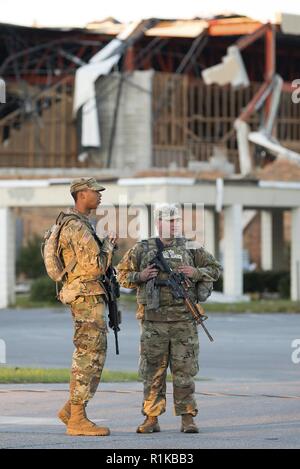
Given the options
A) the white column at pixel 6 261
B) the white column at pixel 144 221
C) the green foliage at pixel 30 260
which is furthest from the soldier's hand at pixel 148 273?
the green foliage at pixel 30 260

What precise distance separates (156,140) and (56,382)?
47.2 m

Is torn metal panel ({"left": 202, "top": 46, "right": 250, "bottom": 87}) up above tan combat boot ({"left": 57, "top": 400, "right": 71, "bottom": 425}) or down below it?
above

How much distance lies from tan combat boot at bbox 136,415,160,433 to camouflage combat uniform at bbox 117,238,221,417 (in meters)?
0.09

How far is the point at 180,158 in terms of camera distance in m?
63.8

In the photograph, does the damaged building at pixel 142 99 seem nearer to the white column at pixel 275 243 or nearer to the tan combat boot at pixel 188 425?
the white column at pixel 275 243

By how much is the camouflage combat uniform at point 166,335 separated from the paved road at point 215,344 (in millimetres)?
6231

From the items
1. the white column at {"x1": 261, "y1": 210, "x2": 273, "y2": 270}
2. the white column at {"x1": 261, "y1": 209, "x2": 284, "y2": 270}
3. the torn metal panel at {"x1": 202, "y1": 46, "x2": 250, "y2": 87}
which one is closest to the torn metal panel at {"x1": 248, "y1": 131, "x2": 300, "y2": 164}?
the white column at {"x1": 261, "y1": 210, "x2": 273, "y2": 270}

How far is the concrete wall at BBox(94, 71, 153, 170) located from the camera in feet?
203

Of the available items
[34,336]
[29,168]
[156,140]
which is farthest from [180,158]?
[34,336]

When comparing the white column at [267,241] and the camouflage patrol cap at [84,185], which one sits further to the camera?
the white column at [267,241]

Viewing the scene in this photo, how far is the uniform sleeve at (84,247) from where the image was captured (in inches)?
447

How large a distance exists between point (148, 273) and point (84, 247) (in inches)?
26.7

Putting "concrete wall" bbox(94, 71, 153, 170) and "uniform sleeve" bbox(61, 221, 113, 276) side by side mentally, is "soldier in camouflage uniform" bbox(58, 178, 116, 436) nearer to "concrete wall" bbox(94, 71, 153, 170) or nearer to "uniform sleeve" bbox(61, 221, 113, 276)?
"uniform sleeve" bbox(61, 221, 113, 276)

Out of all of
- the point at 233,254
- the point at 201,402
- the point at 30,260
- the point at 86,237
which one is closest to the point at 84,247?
the point at 86,237
